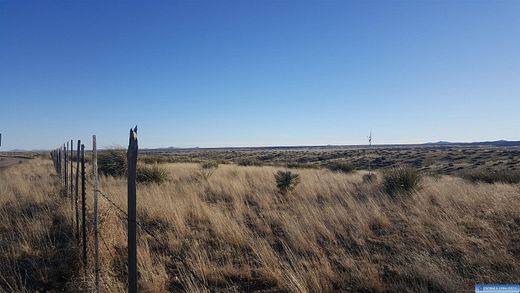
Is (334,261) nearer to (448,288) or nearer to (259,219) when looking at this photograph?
(448,288)

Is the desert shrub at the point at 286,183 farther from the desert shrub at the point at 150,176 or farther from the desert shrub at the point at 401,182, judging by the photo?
the desert shrub at the point at 150,176

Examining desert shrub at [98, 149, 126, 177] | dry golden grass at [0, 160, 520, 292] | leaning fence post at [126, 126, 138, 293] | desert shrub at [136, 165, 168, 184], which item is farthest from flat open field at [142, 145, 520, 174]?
leaning fence post at [126, 126, 138, 293]

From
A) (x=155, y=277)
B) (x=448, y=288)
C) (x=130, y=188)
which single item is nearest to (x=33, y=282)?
(x=155, y=277)

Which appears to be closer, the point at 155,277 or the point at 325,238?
the point at 155,277

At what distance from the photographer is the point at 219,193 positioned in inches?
457

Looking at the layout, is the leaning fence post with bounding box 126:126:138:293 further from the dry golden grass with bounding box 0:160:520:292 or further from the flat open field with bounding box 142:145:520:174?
the flat open field with bounding box 142:145:520:174

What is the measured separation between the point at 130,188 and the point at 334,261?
11.4ft

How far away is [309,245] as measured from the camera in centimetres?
577

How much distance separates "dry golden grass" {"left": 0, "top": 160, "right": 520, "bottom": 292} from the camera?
443cm

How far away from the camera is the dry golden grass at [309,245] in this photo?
4430mm

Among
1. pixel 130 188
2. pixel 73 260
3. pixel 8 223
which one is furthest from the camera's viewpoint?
pixel 8 223

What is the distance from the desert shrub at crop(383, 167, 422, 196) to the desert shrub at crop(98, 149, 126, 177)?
36.7ft

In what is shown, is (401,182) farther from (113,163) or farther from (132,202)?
(113,163)

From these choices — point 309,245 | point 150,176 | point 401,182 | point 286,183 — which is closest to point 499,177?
point 401,182
